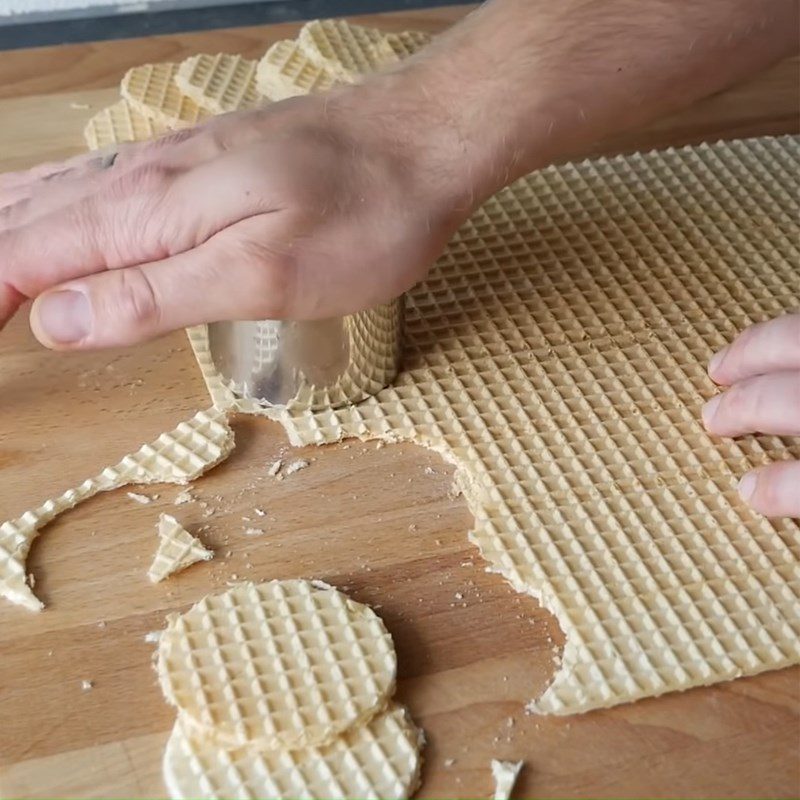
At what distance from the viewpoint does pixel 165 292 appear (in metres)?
0.83

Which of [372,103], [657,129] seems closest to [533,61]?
[372,103]

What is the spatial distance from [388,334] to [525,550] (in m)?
0.21

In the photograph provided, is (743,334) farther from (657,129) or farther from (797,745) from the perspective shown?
(657,129)

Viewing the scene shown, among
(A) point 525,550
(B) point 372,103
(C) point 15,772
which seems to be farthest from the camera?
(B) point 372,103

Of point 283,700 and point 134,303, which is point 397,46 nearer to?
point 134,303

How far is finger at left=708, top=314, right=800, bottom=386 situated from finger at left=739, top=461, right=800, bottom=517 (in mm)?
85

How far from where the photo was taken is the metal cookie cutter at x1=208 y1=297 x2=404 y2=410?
0.91 m

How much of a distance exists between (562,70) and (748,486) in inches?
14.3

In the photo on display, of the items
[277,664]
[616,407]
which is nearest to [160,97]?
[616,407]

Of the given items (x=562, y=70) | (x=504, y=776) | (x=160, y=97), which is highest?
(x=562, y=70)

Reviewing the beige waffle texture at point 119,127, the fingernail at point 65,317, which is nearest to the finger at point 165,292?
the fingernail at point 65,317

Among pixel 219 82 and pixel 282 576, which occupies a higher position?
pixel 219 82

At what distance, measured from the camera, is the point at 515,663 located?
77 cm

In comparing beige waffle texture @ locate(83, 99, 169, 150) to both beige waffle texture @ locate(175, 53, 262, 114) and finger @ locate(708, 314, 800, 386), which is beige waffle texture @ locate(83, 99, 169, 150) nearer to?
beige waffle texture @ locate(175, 53, 262, 114)
